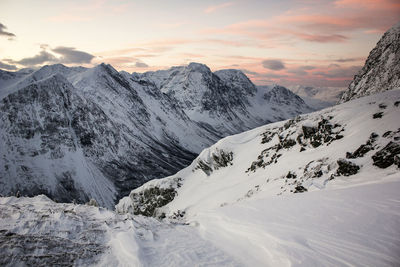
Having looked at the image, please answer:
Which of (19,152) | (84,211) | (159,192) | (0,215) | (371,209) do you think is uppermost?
(371,209)

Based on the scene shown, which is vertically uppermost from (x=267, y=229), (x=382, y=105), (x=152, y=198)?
(x=382, y=105)

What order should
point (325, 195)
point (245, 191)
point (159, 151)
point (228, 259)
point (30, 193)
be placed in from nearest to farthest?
point (228, 259) < point (325, 195) < point (245, 191) < point (30, 193) < point (159, 151)

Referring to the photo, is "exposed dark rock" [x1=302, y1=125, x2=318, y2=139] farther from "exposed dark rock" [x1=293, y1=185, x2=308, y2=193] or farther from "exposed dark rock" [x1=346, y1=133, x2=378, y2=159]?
"exposed dark rock" [x1=293, y1=185, x2=308, y2=193]

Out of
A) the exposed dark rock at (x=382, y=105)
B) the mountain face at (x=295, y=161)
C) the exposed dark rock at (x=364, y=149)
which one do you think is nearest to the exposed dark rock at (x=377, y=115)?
the mountain face at (x=295, y=161)

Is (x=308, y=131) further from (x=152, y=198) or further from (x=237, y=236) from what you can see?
(x=152, y=198)

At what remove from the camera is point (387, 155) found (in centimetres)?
1459

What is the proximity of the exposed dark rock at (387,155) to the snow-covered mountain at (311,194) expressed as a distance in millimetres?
64

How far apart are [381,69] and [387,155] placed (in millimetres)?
71287

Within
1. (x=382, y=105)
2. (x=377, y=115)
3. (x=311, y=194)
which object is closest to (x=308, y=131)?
(x=377, y=115)

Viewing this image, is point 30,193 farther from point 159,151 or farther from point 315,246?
point 315,246

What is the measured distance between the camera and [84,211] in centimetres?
1327

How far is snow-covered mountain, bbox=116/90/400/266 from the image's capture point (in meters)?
7.22

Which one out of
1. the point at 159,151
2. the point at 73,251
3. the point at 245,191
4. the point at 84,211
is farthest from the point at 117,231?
the point at 159,151

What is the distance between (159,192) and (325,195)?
110ft
